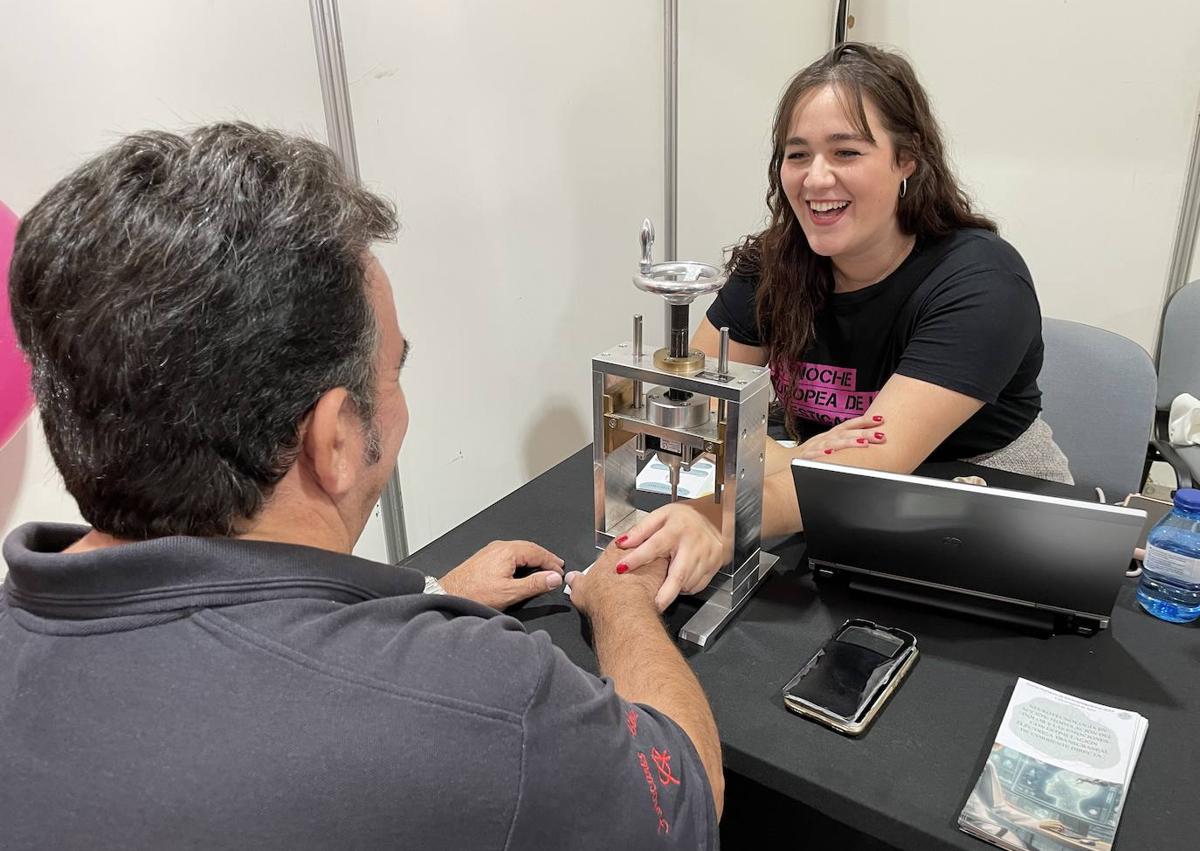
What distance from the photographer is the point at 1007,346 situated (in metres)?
1.44

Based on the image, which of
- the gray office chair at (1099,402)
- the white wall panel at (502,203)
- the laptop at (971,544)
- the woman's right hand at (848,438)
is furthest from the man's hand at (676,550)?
the gray office chair at (1099,402)

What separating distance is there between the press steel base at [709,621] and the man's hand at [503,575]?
0.19 metres

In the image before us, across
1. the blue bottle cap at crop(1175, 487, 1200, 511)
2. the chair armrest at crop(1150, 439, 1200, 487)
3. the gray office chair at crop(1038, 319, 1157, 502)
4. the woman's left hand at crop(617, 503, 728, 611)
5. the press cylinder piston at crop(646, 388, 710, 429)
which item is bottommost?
the chair armrest at crop(1150, 439, 1200, 487)

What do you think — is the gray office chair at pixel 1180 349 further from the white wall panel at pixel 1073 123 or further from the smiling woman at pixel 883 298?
the smiling woman at pixel 883 298

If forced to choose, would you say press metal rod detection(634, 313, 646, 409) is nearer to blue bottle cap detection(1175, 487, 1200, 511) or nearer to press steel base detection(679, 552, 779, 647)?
press steel base detection(679, 552, 779, 647)

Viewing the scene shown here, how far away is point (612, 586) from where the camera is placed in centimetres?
104

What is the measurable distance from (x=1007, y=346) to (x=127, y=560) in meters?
1.37

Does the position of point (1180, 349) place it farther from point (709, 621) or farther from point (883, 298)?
point (709, 621)

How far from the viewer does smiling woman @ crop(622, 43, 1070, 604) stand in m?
1.41

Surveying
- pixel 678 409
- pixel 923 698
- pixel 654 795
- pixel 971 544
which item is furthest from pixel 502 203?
pixel 654 795

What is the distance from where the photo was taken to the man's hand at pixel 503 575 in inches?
43.3

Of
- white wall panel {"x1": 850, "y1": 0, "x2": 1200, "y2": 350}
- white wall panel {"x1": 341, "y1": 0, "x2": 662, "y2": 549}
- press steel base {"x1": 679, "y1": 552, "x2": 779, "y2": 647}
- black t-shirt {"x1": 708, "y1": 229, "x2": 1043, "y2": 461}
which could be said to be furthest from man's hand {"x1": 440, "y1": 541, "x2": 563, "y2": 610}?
white wall panel {"x1": 850, "y1": 0, "x2": 1200, "y2": 350}

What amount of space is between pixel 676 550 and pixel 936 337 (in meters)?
0.69

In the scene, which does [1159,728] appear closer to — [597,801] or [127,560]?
[597,801]
